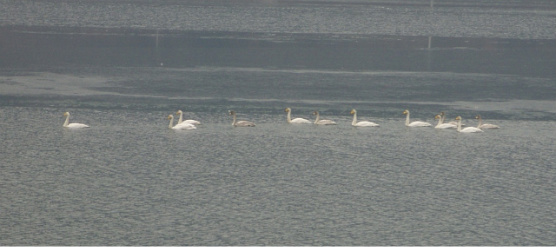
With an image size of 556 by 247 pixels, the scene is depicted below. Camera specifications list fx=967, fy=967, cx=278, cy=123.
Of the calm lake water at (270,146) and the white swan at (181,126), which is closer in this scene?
the calm lake water at (270,146)

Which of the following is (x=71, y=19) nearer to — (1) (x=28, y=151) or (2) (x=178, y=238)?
(1) (x=28, y=151)

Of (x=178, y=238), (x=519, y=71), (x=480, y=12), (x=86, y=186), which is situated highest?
(x=480, y=12)

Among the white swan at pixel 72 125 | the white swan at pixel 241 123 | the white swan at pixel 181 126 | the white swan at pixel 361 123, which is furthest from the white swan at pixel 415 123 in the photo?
the white swan at pixel 72 125

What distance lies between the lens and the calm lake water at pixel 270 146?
51.8 ft

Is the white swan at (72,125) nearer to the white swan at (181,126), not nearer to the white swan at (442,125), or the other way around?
the white swan at (181,126)

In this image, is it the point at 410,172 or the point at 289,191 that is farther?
the point at 410,172

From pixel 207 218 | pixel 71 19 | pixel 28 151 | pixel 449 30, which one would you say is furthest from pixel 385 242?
pixel 71 19

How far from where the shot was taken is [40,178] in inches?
738

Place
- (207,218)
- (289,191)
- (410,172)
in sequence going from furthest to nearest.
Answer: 1. (410,172)
2. (289,191)
3. (207,218)

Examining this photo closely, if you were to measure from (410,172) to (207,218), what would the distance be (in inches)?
219

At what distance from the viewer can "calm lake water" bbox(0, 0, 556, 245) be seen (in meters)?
15.8

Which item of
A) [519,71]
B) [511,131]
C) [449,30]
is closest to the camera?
[511,131]

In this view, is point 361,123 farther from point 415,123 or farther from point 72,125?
point 72,125

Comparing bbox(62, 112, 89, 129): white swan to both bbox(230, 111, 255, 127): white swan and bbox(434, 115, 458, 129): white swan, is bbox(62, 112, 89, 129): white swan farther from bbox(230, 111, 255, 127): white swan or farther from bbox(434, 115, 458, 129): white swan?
bbox(434, 115, 458, 129): white swan
